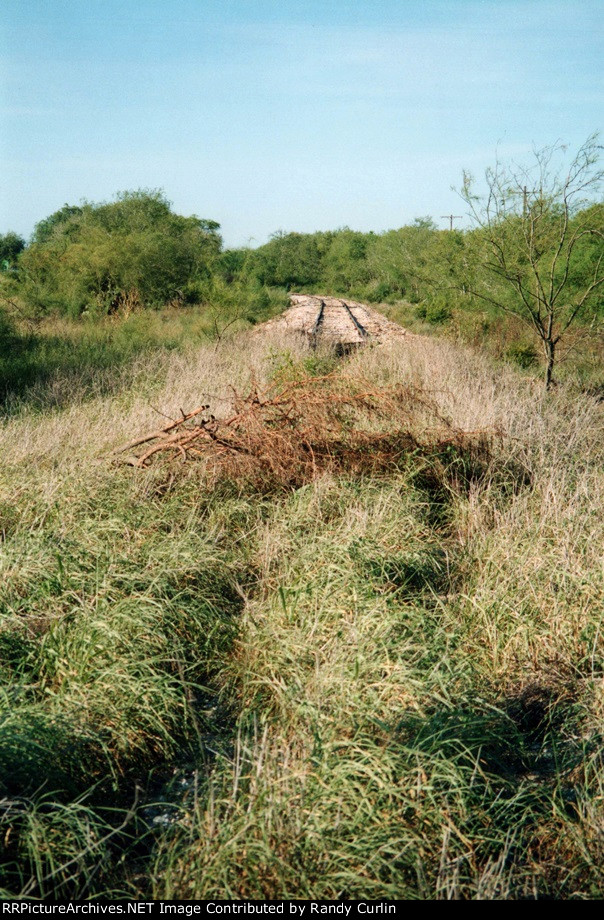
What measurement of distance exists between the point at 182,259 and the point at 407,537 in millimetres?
18725

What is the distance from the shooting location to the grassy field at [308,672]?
248 centimetres

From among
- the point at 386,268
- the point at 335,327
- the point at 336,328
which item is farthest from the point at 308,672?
the point at 386,268

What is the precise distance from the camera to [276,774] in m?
2.71

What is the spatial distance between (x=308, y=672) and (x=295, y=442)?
286cm

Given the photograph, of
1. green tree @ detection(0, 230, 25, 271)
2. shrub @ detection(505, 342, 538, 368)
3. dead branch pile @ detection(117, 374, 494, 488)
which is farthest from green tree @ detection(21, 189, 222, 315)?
green tree @ detection(0, 230, 25, 271)

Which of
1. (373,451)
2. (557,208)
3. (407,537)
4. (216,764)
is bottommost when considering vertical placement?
(216,764)

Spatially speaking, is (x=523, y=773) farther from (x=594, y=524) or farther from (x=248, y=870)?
(x=594, y=524)

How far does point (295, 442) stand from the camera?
6.16 m

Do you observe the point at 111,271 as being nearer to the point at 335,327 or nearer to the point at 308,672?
the point at 335,327

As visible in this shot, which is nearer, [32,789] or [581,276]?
[32,789]

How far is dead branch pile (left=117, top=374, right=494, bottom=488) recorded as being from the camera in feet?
19.9

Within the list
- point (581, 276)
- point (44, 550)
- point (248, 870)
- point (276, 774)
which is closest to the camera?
point (248, 870)

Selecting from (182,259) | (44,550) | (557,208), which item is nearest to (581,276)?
(557,208)

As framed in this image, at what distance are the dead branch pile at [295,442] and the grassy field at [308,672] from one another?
56 millimetres
